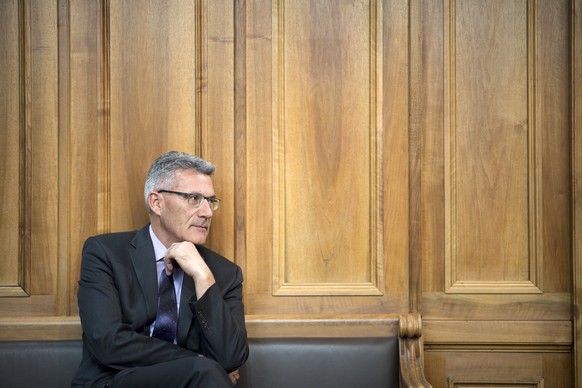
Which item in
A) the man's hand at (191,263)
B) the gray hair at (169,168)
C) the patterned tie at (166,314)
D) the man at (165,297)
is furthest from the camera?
the gray hair at (169,168)

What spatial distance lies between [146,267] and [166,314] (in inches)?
8.0

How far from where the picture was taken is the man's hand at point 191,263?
2.92 metres

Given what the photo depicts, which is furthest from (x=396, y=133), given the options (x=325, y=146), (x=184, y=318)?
(x=184, y=318)

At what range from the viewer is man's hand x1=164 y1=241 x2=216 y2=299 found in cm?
292

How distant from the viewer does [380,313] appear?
338 centimetres

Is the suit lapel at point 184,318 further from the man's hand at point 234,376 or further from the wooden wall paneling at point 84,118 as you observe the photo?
the wooden wall paneling at point 84,118

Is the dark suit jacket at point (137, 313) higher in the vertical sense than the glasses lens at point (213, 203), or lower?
lower

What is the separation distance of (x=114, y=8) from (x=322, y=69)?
96cm

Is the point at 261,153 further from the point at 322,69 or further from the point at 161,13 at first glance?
the point at 161,13

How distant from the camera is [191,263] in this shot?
296 centimetres

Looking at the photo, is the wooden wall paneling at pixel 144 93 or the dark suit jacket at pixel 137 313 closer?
the dark suit jacket at pixel 137 313

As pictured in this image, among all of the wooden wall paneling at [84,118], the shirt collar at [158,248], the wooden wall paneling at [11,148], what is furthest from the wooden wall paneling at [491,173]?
the wooden wall paneling at [11,148]

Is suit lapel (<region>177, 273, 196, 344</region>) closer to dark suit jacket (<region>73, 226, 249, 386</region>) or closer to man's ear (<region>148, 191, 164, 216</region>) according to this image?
dark suit jacket (<region>73, 226, 249, 386</region>)

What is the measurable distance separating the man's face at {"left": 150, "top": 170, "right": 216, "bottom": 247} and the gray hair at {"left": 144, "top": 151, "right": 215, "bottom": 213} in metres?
0.02
